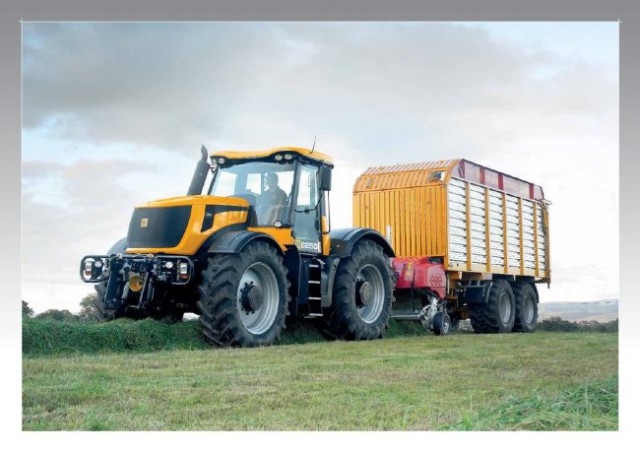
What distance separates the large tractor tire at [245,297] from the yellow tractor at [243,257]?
0.5 inches

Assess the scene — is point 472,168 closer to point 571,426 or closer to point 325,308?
point 325,308

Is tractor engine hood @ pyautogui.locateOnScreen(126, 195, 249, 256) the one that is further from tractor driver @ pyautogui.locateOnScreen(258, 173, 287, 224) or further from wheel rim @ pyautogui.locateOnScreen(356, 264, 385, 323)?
wheel rim @ pyautogui.locateOnScreen(356, 264, 385, 323)

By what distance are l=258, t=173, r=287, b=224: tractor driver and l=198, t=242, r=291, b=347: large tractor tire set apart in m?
0.57

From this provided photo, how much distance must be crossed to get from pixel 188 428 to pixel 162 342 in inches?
169

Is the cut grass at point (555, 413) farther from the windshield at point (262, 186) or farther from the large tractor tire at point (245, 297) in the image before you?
the windshield at point (262, 186)

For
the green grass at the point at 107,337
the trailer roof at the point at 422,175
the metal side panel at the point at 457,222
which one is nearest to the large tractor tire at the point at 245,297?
the green grass at the point at 107,337

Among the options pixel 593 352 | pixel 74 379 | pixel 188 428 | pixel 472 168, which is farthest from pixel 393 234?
pixel 188 428

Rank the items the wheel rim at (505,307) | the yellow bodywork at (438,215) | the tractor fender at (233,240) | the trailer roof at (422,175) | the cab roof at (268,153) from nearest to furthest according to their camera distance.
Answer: the tractor fender at (233,240), the cab roof at (268,153), the yellow bodywork at (438,215), the trailer roof at (422,175), the wheel rim at (505,307)

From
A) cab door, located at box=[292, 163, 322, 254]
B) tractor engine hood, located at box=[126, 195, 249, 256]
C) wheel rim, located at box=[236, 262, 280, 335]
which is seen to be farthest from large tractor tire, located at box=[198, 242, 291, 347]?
cab door, located at box=[292, 163, 322, 254]

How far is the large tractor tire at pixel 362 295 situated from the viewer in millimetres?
11891

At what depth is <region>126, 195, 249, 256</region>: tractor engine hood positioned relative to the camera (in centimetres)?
1015

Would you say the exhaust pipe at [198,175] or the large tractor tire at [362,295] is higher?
the exhaust pipe at [198,175]

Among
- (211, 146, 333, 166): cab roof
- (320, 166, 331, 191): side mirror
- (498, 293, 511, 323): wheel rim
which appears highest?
(211, 146, 333, 166): cab roof

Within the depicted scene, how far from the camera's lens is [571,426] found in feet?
19.4
